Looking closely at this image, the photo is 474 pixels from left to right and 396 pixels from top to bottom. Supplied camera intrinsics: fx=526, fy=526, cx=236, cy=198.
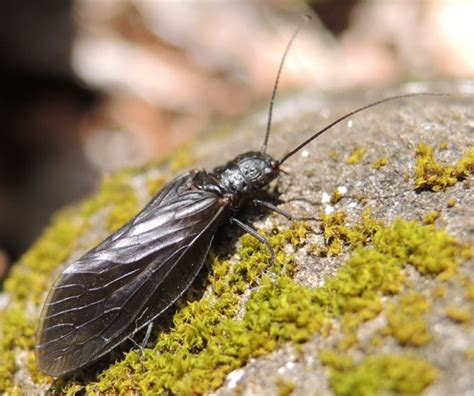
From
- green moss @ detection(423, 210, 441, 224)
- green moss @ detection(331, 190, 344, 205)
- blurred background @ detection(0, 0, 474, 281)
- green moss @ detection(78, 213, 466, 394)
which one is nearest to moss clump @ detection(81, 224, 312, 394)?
green moss @ detection(78, 213, 466, 394)

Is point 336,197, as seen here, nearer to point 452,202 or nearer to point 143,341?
point 452,202

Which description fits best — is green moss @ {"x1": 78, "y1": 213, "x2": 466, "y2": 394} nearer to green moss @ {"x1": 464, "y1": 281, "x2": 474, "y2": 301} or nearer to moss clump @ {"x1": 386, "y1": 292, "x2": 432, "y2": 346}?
moss clump @ {"x1": 386, "y1": 292, "x2": 432, "y2": 346}

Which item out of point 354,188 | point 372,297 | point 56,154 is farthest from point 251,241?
point 56,154

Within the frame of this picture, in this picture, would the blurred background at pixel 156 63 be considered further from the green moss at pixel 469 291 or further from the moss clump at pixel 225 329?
the green moss at pixel 469 291

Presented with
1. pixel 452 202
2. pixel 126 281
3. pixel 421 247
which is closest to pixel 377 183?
pixel 452 202

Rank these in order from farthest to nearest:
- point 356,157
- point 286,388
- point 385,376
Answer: point 356,157 < point 286,388 < point 385,376

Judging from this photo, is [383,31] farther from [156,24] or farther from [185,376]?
[185,376]
